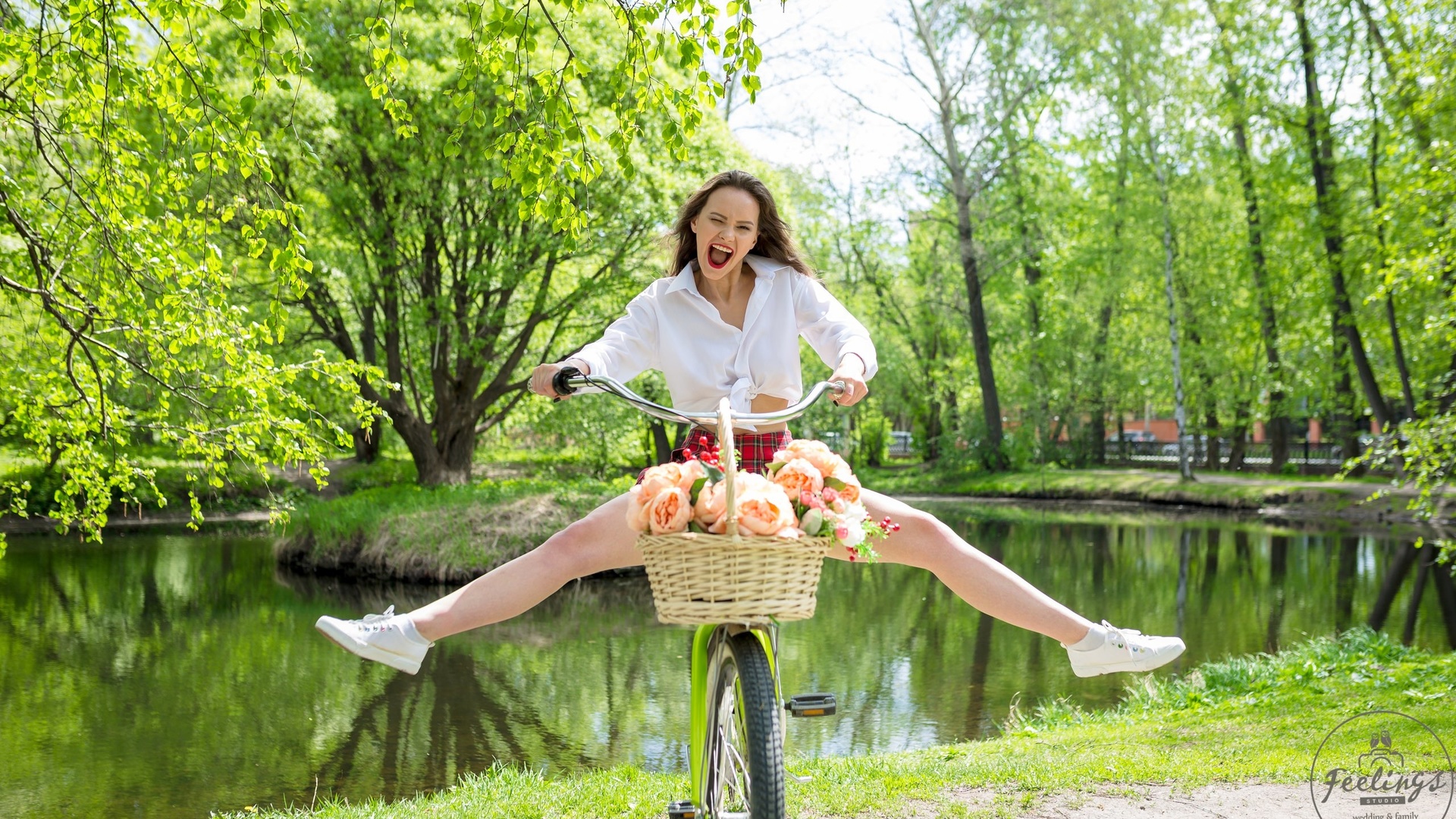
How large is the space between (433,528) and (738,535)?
40.7 feet

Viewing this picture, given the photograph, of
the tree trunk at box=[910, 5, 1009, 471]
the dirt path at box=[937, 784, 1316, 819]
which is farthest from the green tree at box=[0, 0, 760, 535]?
the tree trunk at box=[910, 5, 1009, 471]

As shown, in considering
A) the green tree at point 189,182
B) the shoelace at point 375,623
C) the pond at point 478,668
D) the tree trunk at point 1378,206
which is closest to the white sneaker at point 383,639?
the shoelace at point 375,623

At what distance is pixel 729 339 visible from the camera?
3473 mm

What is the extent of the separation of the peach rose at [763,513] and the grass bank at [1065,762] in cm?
228

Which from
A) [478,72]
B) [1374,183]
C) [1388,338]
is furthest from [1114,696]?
[1388,338]

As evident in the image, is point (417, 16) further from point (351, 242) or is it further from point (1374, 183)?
point (1374, 183)

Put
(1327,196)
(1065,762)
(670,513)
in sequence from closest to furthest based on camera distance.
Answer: (670,513) < (1065,762) < (1327,196)

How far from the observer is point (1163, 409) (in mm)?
36125

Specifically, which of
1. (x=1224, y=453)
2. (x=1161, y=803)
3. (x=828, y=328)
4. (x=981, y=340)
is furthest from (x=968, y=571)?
(x=1224, y=453)

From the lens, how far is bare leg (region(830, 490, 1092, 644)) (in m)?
3.26

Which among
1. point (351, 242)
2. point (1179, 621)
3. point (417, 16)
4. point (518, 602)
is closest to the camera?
point (518, 602)

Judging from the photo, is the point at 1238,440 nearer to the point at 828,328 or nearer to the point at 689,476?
the point at 828,328

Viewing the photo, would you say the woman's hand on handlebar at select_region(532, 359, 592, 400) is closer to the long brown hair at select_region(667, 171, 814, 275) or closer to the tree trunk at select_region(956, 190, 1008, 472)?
the long brown hair at select_region(667, 171, 814, 275)

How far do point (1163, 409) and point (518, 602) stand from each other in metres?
35.9
